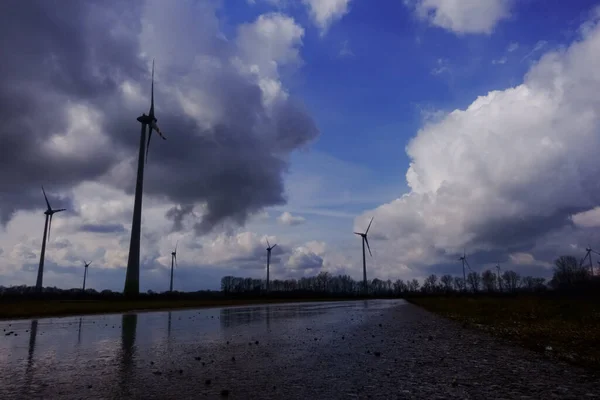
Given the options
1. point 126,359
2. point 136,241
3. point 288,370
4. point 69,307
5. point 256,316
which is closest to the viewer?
point 288,370

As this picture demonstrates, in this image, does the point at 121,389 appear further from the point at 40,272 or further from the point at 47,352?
the point at 40,272

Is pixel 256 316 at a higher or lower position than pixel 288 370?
higher

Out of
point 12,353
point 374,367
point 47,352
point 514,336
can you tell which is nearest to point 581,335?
point 514,336

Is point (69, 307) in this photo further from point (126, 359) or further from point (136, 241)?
point (126, 359)

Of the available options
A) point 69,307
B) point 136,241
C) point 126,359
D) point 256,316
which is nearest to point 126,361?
point 126,359

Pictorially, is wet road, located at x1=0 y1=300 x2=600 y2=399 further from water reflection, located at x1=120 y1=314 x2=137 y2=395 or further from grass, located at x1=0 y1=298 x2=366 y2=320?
grass, located at x1=0 y1=298 x2=366 y2=320

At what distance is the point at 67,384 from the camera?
13.3 m

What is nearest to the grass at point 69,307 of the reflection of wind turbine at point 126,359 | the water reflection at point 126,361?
the reflection of wind turbine at point 126,359

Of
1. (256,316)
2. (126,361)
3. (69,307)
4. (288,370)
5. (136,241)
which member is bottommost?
(288,370)

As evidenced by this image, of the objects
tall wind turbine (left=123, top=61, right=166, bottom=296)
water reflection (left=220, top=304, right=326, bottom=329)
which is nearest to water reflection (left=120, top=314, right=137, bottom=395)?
water reflection (left=220, top=304, right=326, bottom=329)

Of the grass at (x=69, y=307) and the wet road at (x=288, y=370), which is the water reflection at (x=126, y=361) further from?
the grass at (x=69, y=307)

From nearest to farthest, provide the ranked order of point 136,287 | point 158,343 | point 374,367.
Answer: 1. point 374,367
2. point 158,343
3. point 136,287

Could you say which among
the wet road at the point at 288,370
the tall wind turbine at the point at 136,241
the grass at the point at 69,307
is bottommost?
the wet road at the point at 288,370

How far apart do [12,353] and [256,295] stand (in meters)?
173
